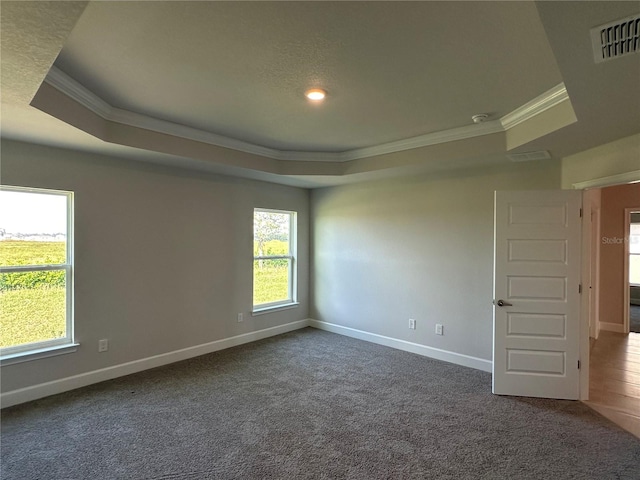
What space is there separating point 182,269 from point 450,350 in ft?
11.5

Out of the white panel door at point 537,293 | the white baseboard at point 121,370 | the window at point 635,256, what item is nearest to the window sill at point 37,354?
the white baseboard at point 121,370

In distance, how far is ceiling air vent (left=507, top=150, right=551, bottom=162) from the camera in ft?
11.1

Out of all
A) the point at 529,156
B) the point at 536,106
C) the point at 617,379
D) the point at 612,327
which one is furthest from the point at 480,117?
the point at 612,327

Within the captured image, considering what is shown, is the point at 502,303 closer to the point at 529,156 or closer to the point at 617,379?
the point at 529,156

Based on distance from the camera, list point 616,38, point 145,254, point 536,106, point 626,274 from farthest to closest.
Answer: point 626,274 → point 145,254 → point 536,106 → point 616,38

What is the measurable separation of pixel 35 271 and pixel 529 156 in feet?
16.4

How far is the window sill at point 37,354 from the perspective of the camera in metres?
3.10

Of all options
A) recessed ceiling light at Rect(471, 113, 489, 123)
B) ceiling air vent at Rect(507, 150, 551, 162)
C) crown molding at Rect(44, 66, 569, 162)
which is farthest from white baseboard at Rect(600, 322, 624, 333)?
recessed ceiling light at Rect(471, 113, 489, 123)

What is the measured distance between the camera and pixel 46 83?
2.42m

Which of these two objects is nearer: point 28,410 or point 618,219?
point 28,410

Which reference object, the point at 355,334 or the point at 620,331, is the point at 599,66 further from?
the point at 620,331

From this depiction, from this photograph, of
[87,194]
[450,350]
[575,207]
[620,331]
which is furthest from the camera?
[620,331]

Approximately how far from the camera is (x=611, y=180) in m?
2.95

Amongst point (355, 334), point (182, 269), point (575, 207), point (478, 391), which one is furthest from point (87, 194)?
point (575, 207)
